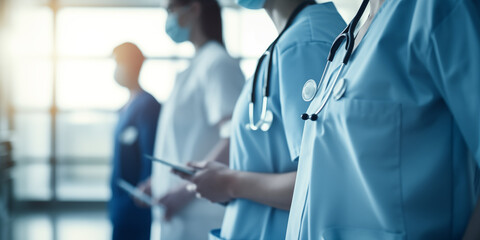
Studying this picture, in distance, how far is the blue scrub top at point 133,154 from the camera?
2.16 m

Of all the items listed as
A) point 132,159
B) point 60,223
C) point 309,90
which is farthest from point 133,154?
point 60,223

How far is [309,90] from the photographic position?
796mm

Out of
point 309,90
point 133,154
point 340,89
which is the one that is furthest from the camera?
point 133,154

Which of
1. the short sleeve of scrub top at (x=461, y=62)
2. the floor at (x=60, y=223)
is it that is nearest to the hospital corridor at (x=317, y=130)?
the short sleeve of scrub top at (x=461, y=62)

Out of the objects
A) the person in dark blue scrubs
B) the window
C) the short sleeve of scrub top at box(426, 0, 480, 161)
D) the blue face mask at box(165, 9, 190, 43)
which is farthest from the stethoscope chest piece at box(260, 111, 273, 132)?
the window

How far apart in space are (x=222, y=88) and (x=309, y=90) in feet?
2.41

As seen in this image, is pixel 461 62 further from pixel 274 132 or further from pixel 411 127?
pixel 274 132

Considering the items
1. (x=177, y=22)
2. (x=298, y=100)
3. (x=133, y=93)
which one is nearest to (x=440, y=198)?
(x=298, y=100)

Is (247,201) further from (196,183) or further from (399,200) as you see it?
(399,200)

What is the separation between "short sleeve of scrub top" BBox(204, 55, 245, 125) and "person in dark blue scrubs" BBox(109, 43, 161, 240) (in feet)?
2.42

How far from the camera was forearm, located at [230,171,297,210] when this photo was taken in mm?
887

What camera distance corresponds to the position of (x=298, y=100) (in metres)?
0.85

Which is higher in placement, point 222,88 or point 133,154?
point 222,88

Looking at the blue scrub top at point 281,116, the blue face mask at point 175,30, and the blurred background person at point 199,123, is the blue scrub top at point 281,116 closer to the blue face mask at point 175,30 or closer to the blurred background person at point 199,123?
the blurred background person at point 199,123
